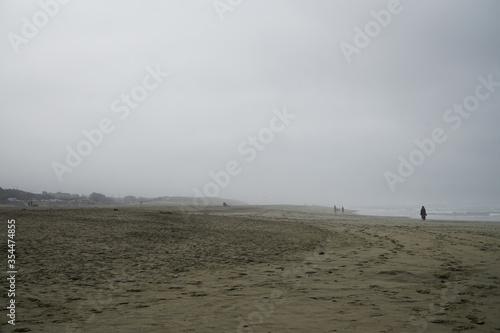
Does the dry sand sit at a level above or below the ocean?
above

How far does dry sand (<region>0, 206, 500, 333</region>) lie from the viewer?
182 inches

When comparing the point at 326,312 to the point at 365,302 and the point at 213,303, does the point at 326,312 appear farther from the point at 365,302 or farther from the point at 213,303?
the point at 213,303

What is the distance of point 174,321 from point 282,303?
206cm

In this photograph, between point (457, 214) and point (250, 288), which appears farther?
point (457, 214)

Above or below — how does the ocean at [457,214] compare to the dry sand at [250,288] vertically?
below

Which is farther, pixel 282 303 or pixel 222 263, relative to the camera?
pixel 222 263

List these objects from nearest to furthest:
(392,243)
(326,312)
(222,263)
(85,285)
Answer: (326,312) → (85,285) → (222,263) → (392,243)

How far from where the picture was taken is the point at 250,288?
6539 mm

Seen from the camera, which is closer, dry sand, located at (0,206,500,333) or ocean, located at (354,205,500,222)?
dry sand, located at (0,206,500,333)

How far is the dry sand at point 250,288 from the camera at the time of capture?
4.63 m

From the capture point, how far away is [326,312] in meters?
Answer: 5.05

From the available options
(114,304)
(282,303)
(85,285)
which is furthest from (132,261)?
(282,303)

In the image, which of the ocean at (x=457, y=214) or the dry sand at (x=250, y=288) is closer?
the dry sand at (x=250, y=288)

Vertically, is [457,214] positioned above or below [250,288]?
below
